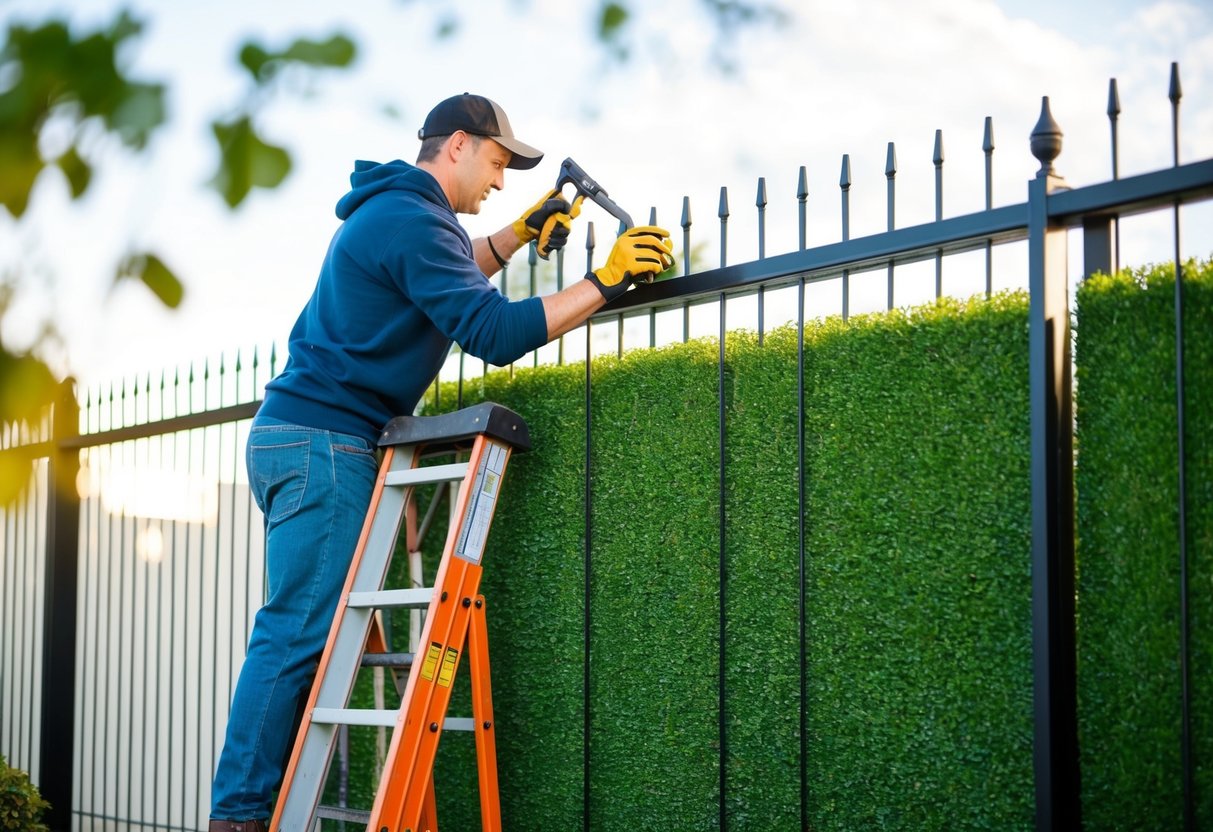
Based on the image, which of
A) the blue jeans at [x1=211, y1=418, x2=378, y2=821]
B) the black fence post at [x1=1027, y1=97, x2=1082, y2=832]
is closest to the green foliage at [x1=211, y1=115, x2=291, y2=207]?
the black fence post at [x1=1027, y1=97, x2=1082, y2=832]

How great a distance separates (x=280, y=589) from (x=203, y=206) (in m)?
2.56

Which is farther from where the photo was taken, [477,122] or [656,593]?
[477,122]

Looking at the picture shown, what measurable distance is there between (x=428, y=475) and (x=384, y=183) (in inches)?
35.4

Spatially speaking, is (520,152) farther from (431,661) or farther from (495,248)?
(431,661)

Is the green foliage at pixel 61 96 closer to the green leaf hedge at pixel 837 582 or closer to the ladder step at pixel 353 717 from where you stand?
the green leaf hedge at pixel 837 582

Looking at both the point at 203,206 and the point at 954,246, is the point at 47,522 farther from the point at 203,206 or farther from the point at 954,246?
the point at 203,206

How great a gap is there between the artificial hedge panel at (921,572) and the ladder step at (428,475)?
1.01 m

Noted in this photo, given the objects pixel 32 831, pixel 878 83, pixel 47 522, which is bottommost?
pixel 32 831

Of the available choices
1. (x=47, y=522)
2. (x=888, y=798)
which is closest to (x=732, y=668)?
(x=888, y=798)

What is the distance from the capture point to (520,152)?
12.7 ft

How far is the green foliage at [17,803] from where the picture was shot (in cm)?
527

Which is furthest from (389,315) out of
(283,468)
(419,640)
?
(419,640)

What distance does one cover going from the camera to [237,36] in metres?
1.10

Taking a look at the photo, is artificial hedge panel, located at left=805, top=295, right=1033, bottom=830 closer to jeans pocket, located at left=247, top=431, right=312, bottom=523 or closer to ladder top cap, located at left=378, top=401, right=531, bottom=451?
ladder top cap, located at left=378, top=401, right=531, bottom=451
